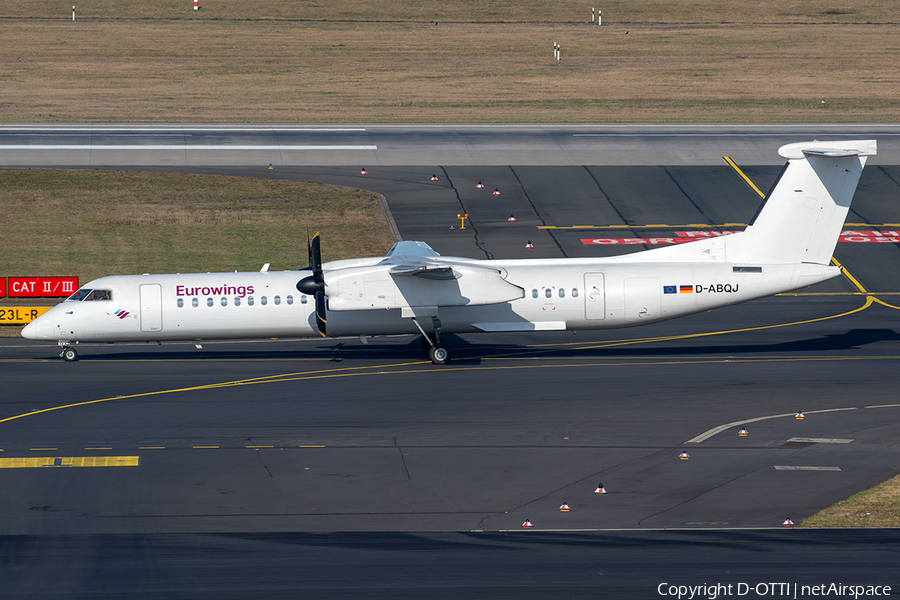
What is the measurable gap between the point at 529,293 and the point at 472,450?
9066 millimetres

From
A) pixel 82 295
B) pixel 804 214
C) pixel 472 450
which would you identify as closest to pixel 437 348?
pixel 472 450

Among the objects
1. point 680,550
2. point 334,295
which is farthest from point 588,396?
point 680,550

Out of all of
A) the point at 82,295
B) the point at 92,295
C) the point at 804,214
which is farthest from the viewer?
the point at 82,295

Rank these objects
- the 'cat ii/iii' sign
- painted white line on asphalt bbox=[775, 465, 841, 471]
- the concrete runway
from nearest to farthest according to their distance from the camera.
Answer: the concrete runway → painted white line on asphalt bbox=[775, 465, 841, 471] → the 'cat ii/iii' sign

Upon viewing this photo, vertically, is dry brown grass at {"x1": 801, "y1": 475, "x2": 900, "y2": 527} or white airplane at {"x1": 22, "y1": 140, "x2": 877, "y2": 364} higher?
white airplane at {"x1": 22, "y1": 140, "x2": 877, "y2": 364}

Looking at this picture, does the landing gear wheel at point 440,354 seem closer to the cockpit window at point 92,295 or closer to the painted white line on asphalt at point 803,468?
the cockpit window at point 92,295

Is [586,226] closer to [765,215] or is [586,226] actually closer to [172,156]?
[765,215]

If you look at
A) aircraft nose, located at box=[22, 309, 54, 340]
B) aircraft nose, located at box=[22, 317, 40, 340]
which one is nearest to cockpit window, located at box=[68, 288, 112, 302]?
aircraft nose, located at box=[22, 309, 54, 340]

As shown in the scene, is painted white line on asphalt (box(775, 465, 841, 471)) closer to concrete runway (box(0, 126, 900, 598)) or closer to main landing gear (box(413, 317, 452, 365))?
concrete runway (box(0, 126, 900, 598))

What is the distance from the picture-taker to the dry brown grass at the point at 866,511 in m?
18.7

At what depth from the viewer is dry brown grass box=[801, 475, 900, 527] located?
18734mm

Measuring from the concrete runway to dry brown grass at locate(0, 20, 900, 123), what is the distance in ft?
122

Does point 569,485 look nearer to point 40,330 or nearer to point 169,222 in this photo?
point 40,330

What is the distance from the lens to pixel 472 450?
23.2 m
